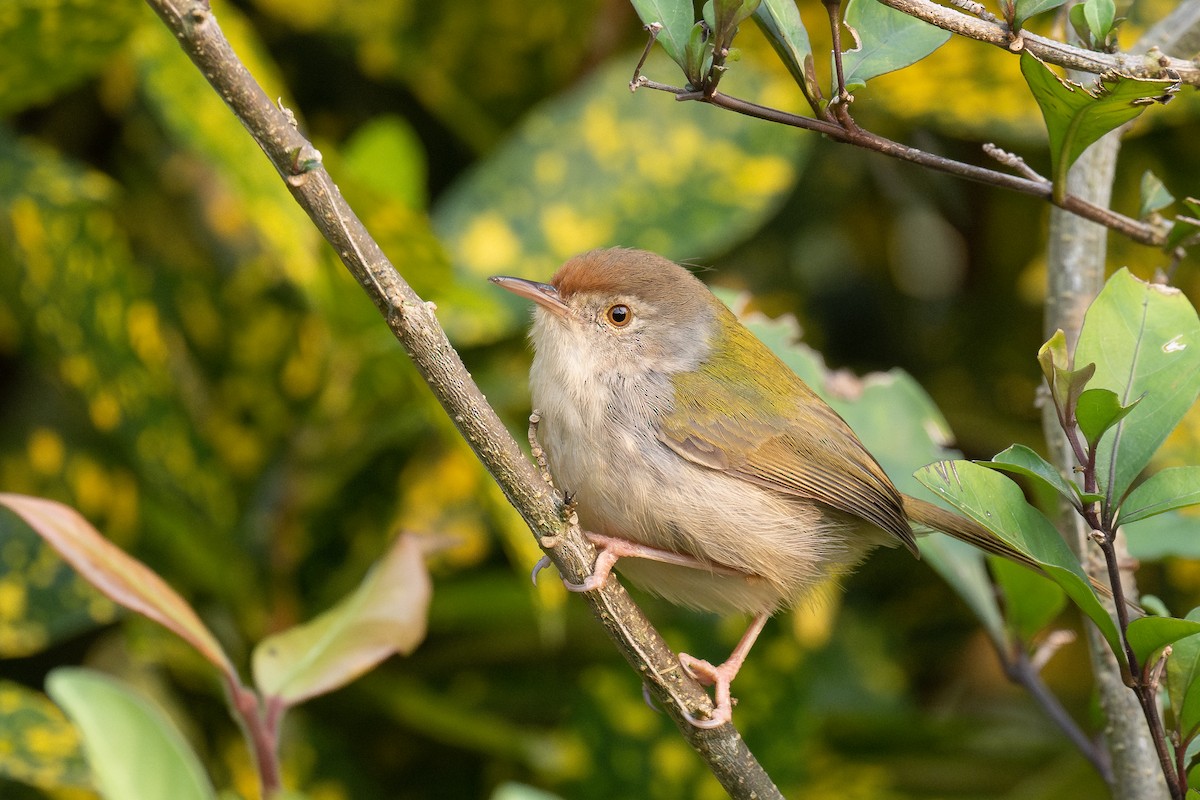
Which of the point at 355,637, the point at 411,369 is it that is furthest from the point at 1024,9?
the point at 411,369

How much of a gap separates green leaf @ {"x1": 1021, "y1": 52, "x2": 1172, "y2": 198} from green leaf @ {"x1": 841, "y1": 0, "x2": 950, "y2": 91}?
0.16m

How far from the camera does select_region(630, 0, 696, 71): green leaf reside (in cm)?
164

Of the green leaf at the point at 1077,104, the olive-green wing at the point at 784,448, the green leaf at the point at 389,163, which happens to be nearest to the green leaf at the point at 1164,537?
the olive-green wing at the point at 784,448

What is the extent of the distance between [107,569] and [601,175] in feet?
6.70

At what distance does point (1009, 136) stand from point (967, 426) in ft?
3.12

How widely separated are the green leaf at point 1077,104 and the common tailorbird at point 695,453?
2.90 ft

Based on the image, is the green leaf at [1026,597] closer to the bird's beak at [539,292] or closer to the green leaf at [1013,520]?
the green leaf at [1013,520]

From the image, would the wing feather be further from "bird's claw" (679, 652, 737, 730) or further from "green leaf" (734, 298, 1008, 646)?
"bird's claw" (679, 652, 737, 730)

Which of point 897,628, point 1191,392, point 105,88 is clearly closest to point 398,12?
point 105,88

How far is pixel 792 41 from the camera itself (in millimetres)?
1653

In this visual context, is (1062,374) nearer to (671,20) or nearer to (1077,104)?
(1077,104)

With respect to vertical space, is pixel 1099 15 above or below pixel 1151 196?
above

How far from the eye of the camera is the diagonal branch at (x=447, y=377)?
4.80 ft

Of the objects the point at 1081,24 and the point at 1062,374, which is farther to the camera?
the point at 1081,24
